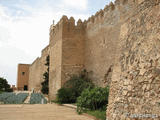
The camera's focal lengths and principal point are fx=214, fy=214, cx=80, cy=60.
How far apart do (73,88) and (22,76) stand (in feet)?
Answer: 123

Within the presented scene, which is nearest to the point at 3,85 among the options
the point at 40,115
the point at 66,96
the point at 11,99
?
the point at 11,99

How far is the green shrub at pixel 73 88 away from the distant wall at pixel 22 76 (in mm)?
36421

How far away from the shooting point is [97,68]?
11.8m

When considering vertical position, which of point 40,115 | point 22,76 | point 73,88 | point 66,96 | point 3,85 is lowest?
point 40,115

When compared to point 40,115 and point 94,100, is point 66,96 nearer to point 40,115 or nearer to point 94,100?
point 94,100

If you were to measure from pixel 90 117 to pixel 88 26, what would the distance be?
7785 millimetres

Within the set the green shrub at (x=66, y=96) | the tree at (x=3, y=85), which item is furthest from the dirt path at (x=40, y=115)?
the tree at (x=3, y=85)

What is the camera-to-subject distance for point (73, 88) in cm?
1237

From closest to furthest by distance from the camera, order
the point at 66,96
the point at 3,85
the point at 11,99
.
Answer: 1. the point at 66,96
2. the point at 11,99
3. the point at 3,85

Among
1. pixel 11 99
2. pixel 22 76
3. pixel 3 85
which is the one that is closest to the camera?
pixel 11 99

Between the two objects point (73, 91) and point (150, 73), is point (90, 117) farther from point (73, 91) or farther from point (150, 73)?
point (73, 91)

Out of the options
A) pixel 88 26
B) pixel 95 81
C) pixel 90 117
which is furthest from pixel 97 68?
pixel 90 117

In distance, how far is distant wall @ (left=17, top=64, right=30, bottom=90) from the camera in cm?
4709

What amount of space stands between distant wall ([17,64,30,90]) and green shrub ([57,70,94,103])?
119ft
